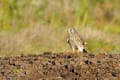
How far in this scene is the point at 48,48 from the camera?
11.1 metres

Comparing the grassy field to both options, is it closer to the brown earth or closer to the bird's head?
the bird's head

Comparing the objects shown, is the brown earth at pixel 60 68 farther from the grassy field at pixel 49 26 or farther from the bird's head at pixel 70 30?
the grassy field at pixel 49 26

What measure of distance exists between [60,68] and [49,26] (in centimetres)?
653

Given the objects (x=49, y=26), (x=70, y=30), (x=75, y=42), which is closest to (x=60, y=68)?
(x=75, y=42)

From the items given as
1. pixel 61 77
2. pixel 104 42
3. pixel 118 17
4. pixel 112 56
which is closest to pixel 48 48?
pixel 104 42

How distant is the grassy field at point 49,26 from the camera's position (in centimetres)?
1110

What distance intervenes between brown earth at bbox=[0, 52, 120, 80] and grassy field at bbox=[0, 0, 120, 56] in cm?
279

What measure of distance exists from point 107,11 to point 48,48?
27.9 ft

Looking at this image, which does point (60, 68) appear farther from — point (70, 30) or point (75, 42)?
point (70, 30)

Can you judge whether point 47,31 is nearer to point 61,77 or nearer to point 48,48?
point 48,48

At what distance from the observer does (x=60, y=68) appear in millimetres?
6699

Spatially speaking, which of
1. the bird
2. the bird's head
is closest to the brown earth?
the bird

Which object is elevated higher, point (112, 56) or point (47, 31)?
point (47, 31)

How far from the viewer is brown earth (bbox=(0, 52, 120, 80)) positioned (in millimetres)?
6492
